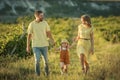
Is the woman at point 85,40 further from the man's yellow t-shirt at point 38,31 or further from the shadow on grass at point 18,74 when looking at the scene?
the shadow on grass at point 18,74

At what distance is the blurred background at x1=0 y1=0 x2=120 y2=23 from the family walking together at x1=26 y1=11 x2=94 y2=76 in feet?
122

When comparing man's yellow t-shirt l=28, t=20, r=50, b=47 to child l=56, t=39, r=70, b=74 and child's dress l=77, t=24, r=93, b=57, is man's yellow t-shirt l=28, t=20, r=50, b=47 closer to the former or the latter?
child l=56, t=39, r=70, b=74

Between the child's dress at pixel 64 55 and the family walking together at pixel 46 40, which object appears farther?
the child's dress at pixel 64 55

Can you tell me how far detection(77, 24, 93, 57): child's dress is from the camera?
420 inches

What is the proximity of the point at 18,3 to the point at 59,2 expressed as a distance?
17.6ft

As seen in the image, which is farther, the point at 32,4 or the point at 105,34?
the point at 32,4

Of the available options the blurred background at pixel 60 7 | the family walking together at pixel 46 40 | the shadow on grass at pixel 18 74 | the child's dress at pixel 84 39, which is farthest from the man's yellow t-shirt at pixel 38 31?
A: the blurred background at pixel 60 7

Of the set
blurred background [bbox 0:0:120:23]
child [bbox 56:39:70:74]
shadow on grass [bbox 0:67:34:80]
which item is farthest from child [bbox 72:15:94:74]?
blurred background [bbox 0:0:120:23]

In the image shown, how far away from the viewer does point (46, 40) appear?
1037 centimetres

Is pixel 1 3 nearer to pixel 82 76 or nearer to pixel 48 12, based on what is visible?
pixel 48 12

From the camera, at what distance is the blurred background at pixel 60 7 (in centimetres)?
4988

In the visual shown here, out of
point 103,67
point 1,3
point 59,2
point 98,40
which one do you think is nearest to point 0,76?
point 103,67

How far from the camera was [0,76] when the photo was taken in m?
10.5

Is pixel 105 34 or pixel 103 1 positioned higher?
pixel 103 1
